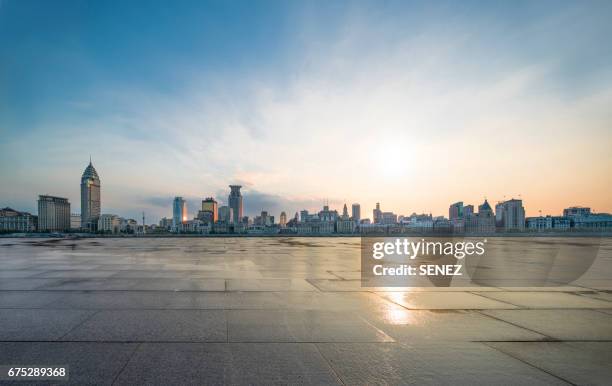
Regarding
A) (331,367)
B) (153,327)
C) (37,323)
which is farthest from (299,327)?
(37,323)

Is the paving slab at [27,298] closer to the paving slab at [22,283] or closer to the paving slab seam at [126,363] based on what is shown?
the paving slab at [22,283]

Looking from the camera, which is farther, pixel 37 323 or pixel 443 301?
pixel 443 301

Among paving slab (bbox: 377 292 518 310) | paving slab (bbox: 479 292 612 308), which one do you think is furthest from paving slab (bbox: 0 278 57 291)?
paving slab (bbox: 479 292 612 308)

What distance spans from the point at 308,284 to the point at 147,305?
5.76 metres

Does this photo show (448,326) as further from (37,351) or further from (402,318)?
(37,351)

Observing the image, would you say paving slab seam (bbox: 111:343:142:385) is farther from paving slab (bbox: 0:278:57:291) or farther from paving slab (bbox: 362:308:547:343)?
paving slab (bbox: 0:278:57:291)

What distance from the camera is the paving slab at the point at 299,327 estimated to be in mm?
6988

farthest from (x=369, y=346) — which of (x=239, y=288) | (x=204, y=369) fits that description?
(x=239, y=288)

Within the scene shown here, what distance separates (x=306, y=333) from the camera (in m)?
7.30

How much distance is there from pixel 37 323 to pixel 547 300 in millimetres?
13658

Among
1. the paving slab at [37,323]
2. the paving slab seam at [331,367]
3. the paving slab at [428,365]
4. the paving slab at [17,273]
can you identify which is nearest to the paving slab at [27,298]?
the paving slab at [37,323]

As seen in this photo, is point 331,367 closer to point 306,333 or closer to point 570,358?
point 306,333

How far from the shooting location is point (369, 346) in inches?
259

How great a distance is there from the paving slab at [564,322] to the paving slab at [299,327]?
11.9 ft
